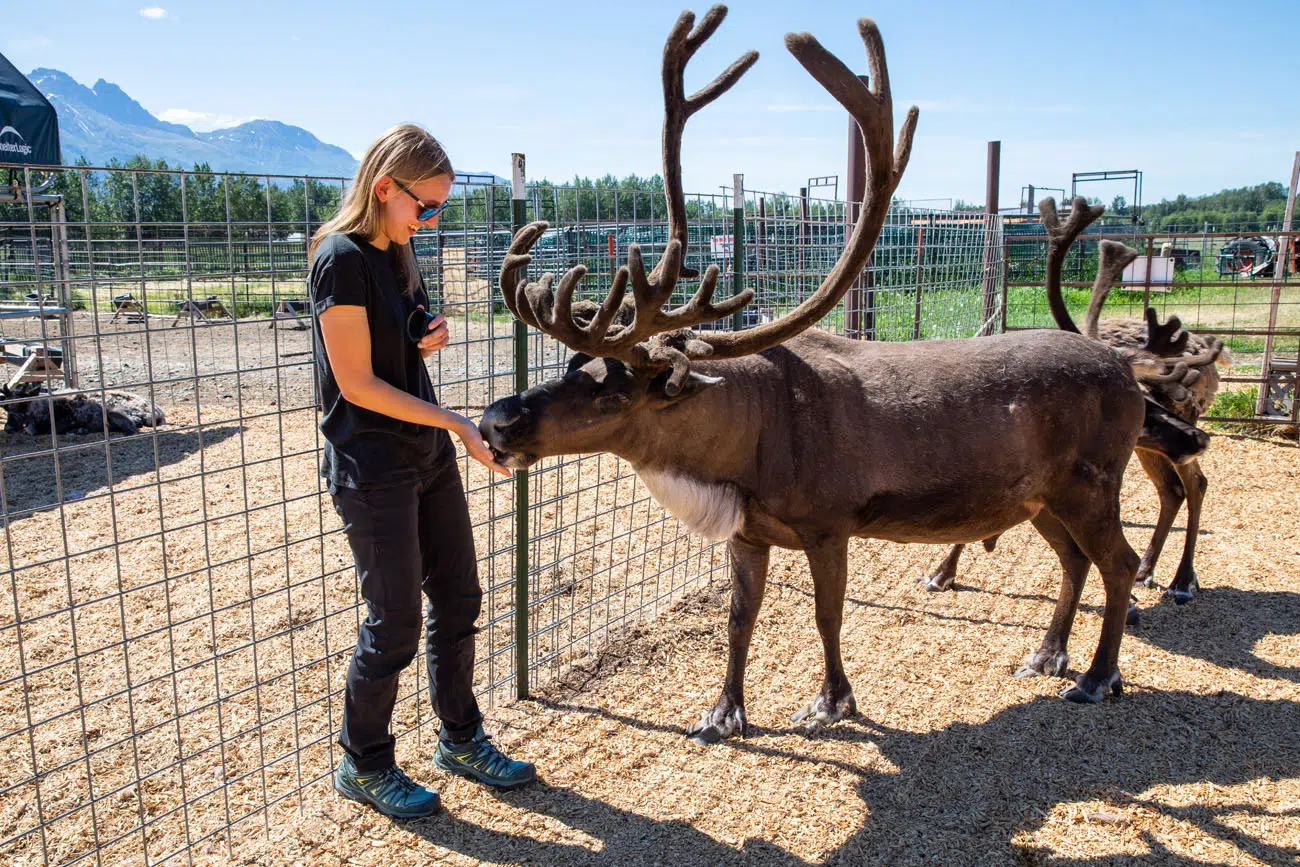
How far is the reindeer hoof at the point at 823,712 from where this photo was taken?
429 cm

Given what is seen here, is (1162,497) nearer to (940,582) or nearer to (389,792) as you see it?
(940,582)

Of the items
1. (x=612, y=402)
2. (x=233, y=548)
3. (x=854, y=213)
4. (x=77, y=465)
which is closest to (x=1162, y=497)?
(x=854, y=213)

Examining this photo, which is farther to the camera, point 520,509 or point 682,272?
point 520,509

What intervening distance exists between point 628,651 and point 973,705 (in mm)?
1787

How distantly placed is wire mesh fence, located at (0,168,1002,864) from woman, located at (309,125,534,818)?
26cm

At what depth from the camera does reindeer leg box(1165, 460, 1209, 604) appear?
5863 mm

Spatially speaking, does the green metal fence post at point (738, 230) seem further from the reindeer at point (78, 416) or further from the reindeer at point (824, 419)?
the reindeer at point (78, 416)

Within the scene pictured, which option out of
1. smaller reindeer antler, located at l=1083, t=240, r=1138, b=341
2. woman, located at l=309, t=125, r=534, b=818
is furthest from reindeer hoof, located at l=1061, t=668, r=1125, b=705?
woman, located at l=309, t=125, r=534, b=818

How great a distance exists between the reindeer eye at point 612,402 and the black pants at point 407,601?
63 centimetres

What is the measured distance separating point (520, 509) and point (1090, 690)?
9.64 feet

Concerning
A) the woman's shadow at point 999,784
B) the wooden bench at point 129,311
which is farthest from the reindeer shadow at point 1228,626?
the wooden bench at point 129,311

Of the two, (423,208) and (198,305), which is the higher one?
(423,208)

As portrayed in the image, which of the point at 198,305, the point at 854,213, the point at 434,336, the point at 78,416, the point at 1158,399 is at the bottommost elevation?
the point at 78,416

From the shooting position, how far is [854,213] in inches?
330
